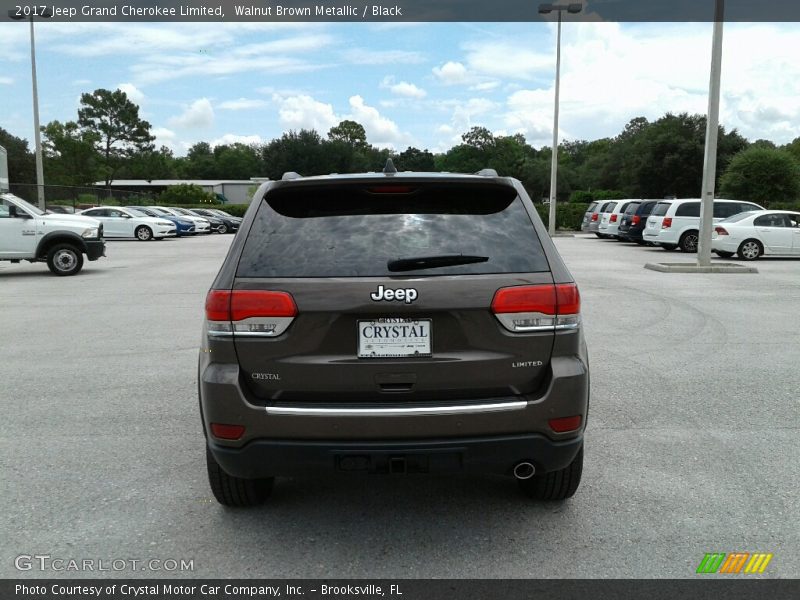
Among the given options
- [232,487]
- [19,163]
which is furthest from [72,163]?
[232,487]

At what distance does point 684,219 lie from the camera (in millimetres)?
24016

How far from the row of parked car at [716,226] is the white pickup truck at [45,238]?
16.6 metres

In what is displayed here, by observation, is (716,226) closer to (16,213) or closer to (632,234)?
(632,234)

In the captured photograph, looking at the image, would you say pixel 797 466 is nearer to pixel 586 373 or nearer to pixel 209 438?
pixel 586 373

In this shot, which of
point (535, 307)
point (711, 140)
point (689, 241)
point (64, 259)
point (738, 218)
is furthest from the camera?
point (689, 241)

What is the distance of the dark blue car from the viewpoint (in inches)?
1493

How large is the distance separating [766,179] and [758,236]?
26216 millimetres

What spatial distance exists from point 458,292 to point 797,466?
109 inches

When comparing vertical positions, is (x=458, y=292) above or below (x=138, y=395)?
above

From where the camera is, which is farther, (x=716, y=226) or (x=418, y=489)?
(x=716, y=226)

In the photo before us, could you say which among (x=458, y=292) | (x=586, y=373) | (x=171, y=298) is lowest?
(x=171, y=298)

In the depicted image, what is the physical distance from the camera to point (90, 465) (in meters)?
4.68

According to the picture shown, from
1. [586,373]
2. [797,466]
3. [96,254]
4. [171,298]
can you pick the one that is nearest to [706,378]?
[797,466]

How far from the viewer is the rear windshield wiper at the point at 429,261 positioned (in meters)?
3.36
